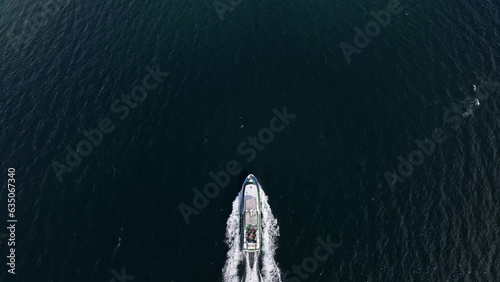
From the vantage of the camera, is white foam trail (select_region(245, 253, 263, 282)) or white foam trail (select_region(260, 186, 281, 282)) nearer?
white foam trail (select_region(245, 253, 263, 282))

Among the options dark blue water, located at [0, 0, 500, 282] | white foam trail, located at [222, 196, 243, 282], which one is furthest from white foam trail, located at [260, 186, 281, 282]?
white foam trail, located at [222, 196, 243, 282]

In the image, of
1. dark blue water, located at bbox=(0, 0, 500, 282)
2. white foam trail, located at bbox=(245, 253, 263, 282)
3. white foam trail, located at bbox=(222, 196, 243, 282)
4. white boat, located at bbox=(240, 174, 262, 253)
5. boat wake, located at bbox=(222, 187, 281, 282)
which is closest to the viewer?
white foam trail, located at bbox=(245, 253, 263, 282)

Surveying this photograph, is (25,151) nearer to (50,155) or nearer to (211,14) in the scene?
(50,155)

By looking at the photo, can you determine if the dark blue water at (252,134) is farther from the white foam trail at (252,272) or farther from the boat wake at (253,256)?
the white foam trail at (252,272)

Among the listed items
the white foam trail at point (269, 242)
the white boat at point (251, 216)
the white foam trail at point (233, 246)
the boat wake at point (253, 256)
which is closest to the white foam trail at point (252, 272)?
the boat wake at point (253, 256)

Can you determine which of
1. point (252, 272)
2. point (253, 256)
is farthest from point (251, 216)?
point (252, 272)

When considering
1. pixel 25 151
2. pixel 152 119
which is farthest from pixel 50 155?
pixel 152 119

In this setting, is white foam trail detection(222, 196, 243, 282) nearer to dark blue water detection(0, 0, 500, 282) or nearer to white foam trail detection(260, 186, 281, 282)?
dark blue water detection(0, 0, 500, 282)

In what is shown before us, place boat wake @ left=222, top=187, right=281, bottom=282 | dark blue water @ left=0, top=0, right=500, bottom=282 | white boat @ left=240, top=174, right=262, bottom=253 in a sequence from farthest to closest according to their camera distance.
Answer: dark blue water @ left=0, top=0, right=500, bottom=282 < white boat @ left=240, top=174, right=262, bottom=253 < boat wake @ left=222, top=187, right=281, bottom=282
